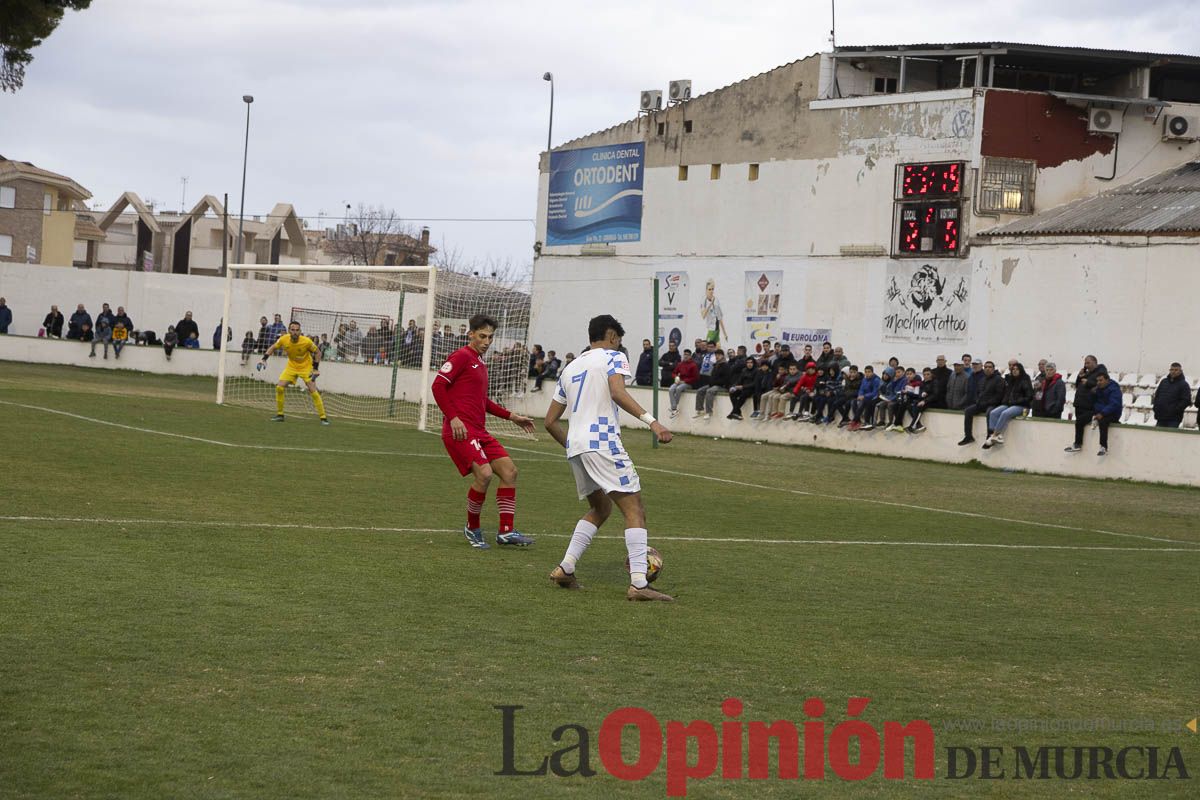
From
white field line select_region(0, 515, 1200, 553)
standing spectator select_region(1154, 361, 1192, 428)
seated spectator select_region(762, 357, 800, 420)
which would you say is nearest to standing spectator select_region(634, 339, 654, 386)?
seated spectator select_region(762, 357, 800, 420)

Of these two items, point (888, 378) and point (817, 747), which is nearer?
point (817, 747)

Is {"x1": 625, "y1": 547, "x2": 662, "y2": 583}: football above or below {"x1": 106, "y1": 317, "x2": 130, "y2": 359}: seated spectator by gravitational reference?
below

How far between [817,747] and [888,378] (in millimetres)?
23513

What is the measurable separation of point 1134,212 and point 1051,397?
29.6 feet

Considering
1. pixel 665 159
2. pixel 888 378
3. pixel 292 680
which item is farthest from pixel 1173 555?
pixel 665 159

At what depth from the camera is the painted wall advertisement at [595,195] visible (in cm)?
4553

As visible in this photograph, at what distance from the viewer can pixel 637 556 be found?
9.48m

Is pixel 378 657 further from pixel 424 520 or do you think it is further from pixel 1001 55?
pixel 1001 55

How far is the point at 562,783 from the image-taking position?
5.30 meters

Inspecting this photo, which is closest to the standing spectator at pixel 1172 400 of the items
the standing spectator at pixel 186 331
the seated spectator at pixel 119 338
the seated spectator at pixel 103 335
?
the standing spectator at pixel 186 331

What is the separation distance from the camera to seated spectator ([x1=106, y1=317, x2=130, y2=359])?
44844 millimetres

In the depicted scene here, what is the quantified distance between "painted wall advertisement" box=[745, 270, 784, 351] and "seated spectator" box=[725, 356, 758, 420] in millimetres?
8348

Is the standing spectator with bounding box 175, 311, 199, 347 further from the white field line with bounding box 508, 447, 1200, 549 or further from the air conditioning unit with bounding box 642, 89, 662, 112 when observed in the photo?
the white field line with bounding box 508, 447, 1200, 549

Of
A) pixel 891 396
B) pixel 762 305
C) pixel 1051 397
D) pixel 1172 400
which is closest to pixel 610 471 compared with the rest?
pixel 1051 397
